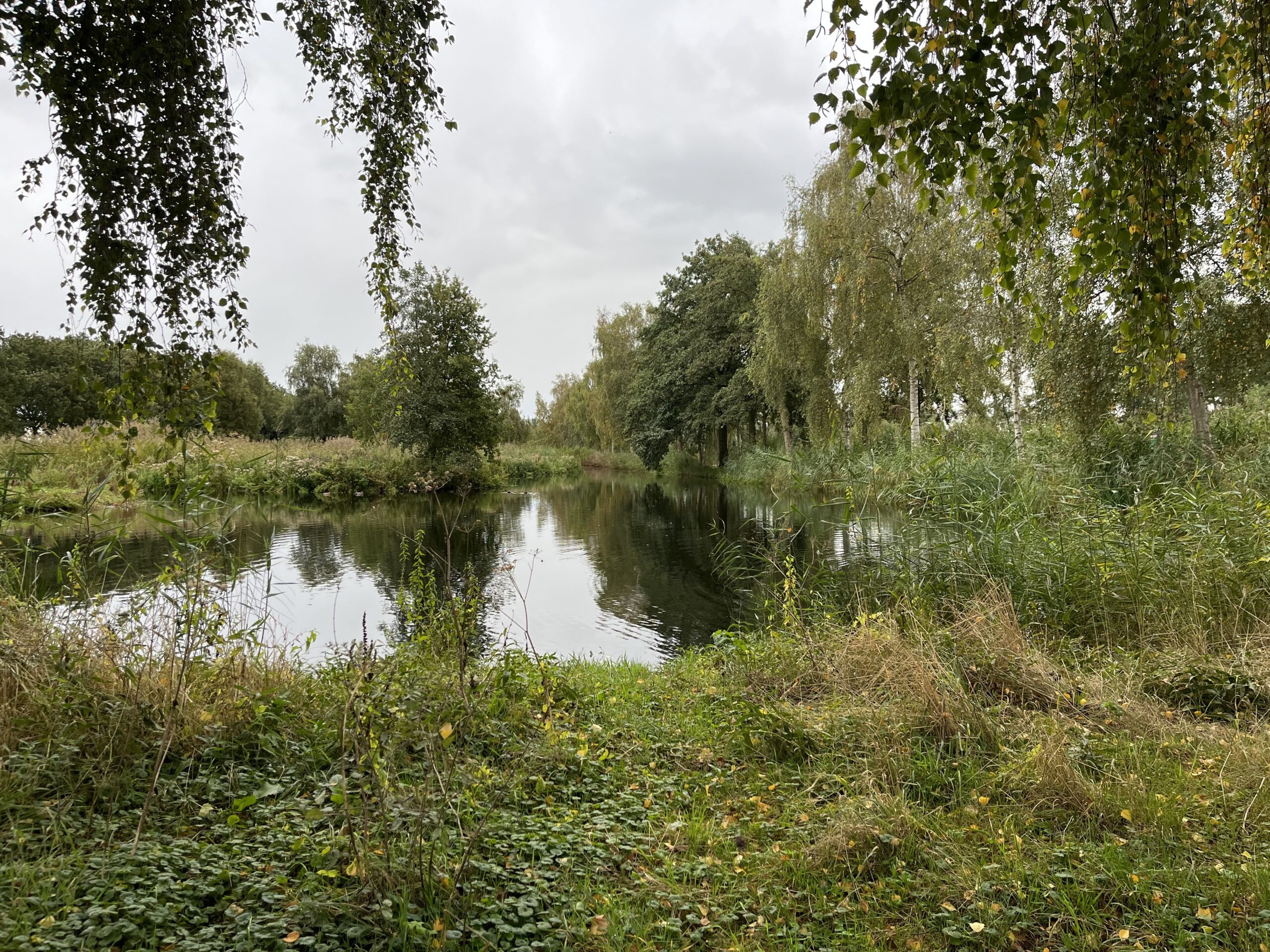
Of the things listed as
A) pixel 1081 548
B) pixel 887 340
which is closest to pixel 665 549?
pixel 887 340

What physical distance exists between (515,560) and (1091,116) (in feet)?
41.4

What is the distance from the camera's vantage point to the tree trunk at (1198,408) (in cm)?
917

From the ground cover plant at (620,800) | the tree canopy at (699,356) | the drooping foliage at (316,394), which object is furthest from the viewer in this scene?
the drooping foliage at (316,394)

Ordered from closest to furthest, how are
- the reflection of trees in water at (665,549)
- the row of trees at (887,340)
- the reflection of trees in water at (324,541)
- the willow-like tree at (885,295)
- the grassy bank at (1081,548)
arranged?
the grassy bank at (1081,548) → the reflection of trees in water at (324,541) → the row of trees at (887,340) → the reflection of trees in water at (665,549) → the willow-like tree at (885,295)

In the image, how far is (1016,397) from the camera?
527 inches

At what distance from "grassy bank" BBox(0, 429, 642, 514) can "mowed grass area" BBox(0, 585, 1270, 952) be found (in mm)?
926

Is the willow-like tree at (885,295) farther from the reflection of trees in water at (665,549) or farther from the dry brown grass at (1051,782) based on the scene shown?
the dry brown grass at (1051,782)

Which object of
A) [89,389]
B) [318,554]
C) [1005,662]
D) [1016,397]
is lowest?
[318,554]

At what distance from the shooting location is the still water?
23.8 ft

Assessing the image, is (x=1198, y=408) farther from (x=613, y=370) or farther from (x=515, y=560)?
(x=613, y=370)

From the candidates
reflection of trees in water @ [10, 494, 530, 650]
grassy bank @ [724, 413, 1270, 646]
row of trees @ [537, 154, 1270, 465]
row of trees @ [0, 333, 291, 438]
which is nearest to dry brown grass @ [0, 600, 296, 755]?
reflection of trees in water @ [10, 494, 530, 650]

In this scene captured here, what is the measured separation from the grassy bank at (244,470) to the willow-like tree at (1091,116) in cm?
354

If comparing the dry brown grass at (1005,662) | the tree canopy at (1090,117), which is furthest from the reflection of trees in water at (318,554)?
the tree canopy at (1090,117)

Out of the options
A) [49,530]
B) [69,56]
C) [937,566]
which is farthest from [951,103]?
[49,530]
